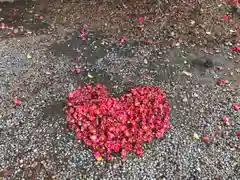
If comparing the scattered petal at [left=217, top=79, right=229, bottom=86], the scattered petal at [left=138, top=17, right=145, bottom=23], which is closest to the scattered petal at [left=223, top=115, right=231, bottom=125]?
the scattered petal at [left=217, top=79, right=229, bottom=86]

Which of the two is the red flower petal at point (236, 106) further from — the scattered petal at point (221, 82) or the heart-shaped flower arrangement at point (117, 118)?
the heart-shaped flower arrangement at point (117, 118)

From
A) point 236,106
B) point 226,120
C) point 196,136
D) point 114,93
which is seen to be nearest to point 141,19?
point 114,93

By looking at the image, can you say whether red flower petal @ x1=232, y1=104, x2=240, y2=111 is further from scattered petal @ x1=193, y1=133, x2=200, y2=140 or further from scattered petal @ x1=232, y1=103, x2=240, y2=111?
scattered petal @ x1=193, y1=133, x2=200, y2=140

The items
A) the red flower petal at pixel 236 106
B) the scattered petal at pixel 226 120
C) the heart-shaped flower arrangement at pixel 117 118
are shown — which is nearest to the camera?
the heart-shaped flower arrangement at pixel 117 118

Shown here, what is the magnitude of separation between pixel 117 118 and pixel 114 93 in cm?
80

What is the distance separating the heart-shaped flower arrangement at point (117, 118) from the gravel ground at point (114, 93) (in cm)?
16

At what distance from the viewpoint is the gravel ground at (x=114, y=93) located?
4.85 metres

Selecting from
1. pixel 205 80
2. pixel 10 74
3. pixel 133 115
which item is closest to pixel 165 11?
pixel 205 80

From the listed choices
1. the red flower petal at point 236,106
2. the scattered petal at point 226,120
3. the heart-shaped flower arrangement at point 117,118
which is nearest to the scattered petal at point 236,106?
the red flower petal at point 236,106

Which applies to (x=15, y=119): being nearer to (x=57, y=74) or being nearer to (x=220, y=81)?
(x=57, y=74)

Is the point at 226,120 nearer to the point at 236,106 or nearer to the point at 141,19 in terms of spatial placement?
the point at 236,106

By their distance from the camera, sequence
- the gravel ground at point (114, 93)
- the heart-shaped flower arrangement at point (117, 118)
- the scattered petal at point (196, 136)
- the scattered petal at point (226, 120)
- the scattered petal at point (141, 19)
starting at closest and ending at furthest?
the gravel ground at point (114, 93)
the heart-shaped flower arrangement at point (117, 118)
the scattered petal at point (196, 136)
the scattered petal at point (226, 120)
the scattered petal at point (141, 19)

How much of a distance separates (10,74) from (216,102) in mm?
4544

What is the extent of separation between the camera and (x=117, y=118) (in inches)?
206
